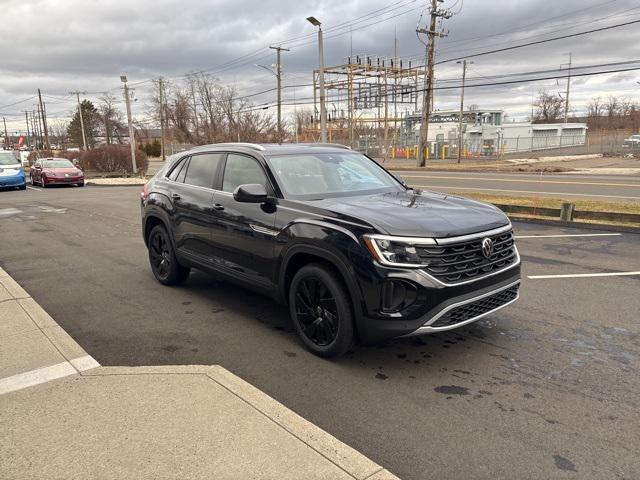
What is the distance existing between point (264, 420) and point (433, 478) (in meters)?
1.04

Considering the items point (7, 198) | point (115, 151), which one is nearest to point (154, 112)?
point (115, 151)

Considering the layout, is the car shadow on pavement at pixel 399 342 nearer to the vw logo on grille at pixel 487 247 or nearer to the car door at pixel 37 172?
the vw logo on grille at pixel 487 247

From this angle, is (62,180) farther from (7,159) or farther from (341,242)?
(341,242)

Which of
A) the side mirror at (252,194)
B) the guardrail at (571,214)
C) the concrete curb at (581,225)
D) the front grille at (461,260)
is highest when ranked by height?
the side mirror at (252,194)

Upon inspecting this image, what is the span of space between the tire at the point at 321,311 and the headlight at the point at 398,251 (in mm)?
452

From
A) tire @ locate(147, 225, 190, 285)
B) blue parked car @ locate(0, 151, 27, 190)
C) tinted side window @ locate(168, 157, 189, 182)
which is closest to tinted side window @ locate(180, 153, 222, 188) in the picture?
tinted side window @ locate(168, 157, 189, 182)

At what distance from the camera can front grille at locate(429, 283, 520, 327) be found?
3746 mm

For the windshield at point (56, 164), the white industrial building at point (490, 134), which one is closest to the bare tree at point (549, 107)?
the white industrial building at point (490, 134)

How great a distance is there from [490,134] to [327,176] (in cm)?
6242

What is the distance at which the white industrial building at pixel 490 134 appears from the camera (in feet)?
179

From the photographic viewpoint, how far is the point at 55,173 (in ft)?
79.9

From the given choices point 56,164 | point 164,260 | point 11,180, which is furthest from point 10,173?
point 164,260

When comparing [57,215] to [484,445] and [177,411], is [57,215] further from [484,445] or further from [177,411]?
[484,445]

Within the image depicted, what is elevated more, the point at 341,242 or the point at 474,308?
the point at 341,242
